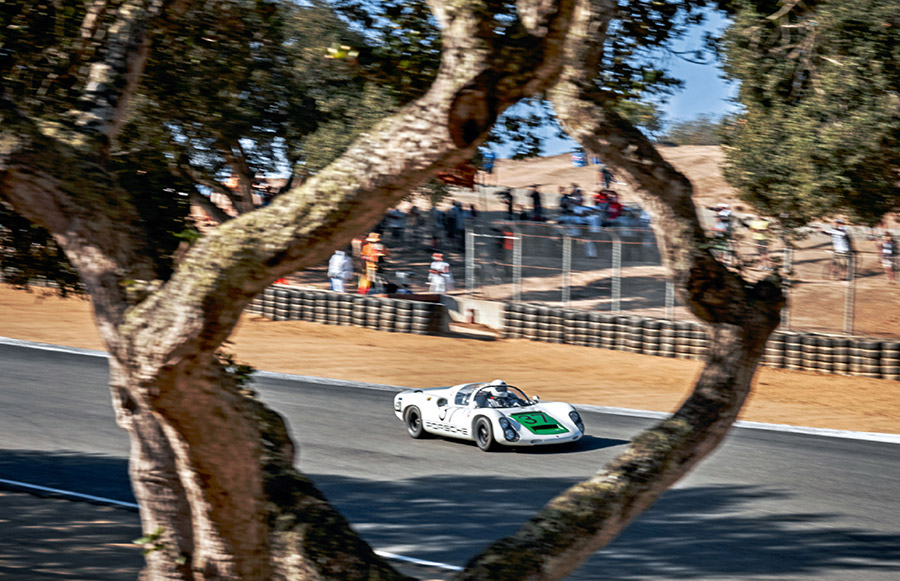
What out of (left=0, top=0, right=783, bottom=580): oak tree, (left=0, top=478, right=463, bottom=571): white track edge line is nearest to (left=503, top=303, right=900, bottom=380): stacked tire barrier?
(left=0, top=478, right=463, bottom=571): white track edge line

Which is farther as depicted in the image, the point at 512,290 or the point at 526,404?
the point at 512,290

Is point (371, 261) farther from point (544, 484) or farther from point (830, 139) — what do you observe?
point (544, 484)

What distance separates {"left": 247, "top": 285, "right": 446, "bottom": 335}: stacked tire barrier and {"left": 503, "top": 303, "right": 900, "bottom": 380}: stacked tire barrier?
210 cm

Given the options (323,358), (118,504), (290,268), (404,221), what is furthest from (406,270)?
(290,268)

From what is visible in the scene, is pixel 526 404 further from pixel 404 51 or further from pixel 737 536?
pixel 404 51

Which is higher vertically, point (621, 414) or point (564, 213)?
point (564, 213)

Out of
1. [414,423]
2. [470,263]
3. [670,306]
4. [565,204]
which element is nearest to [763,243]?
[414,423]

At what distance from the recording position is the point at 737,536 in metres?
9.12

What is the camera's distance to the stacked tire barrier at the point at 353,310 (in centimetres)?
2355

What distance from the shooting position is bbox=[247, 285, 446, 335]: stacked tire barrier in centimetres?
2355

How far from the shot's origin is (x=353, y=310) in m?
24.2

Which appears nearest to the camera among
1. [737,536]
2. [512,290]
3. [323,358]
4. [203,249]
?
[203,249]

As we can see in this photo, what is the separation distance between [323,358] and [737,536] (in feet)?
42.7

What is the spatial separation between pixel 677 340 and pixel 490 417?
30.6 ft
